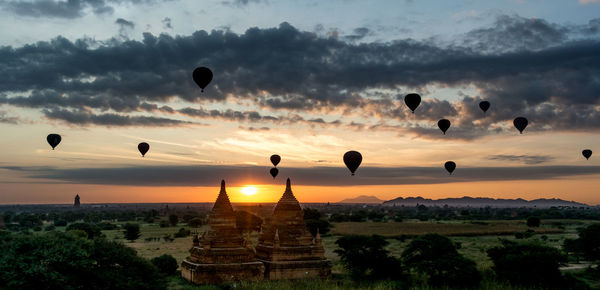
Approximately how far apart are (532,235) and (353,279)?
66.2m

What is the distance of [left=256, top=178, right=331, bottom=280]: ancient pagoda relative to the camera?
1415 inches

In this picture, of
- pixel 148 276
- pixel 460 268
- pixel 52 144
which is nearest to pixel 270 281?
pixel 148 276

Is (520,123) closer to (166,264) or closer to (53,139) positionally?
(166,264)

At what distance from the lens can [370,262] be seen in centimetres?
4128

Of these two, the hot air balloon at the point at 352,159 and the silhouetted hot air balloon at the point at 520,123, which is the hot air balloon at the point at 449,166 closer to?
the silhouetted hot air balloon at the point at 520,123

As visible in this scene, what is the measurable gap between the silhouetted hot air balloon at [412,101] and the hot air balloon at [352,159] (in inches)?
238

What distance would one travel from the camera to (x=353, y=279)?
39844 millimetres

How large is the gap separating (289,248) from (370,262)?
8.13m

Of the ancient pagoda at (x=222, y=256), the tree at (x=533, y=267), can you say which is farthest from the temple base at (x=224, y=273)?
the tree at (x=533, y=267)

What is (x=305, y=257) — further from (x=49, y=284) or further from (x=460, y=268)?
(x=49, y=284)

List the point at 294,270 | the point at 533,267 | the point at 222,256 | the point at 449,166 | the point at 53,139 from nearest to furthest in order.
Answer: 1. the point at 222,256
2. the point at 294,270
3. the point at 533,267
4. the point at 53,139
5. the point at 449,166

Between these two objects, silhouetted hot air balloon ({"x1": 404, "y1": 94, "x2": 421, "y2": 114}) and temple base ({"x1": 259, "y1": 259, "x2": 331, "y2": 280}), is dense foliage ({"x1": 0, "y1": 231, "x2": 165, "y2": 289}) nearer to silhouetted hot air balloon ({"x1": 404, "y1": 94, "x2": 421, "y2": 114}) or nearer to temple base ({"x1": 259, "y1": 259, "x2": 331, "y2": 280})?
temple base ({"x1": 259, "y1": 259, "x2": 331, "y2": 280})

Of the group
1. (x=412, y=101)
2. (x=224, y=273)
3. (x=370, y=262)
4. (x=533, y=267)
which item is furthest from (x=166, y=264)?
(x=533, y=267)

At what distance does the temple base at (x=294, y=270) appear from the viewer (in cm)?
3562
